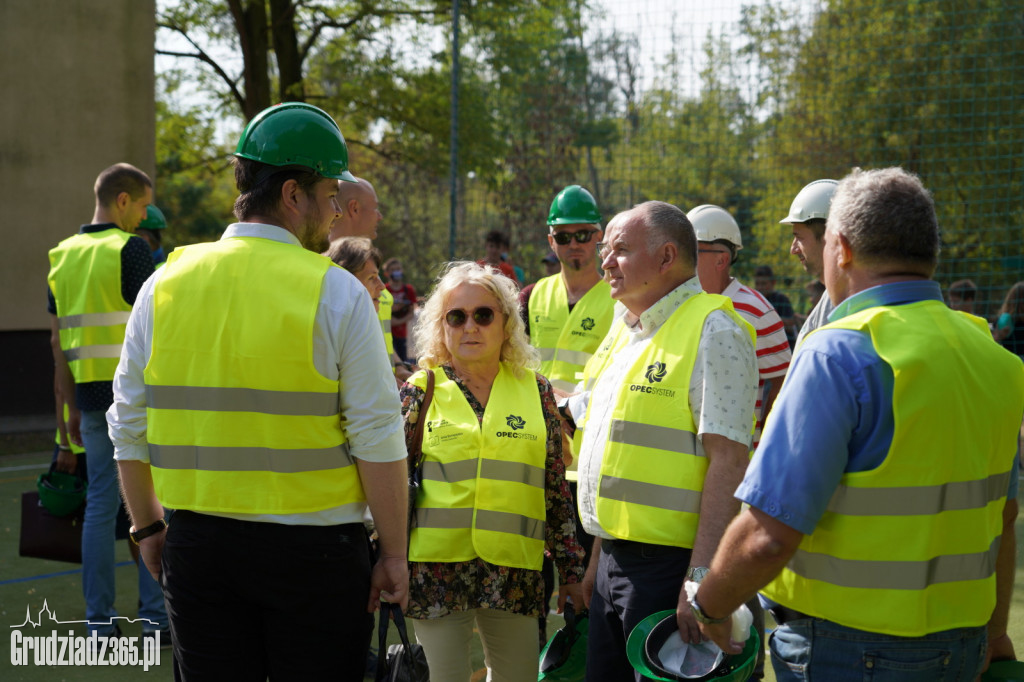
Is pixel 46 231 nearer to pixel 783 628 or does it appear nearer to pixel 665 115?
pixel 665 115

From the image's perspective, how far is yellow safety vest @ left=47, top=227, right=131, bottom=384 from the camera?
475 cm

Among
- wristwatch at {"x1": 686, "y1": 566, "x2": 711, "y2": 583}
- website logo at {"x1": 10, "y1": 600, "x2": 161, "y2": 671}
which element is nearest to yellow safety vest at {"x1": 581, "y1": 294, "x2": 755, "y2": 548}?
wristwatch at {"x1": 686, "y1": 566, "x2": 711, "y2": 583}

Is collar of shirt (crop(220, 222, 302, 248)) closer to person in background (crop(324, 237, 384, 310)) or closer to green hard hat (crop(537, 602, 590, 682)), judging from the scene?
green hard hat (crop(537, 602, 590, 682))

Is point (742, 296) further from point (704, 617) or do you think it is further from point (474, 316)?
point (704, 617)

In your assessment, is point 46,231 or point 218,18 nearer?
point 46,231

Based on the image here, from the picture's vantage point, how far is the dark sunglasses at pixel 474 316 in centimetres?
339

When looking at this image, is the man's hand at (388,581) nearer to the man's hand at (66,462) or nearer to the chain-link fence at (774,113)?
the man's hand at (66,462)

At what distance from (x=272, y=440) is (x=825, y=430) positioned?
130 cm

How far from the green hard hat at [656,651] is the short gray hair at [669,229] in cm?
111

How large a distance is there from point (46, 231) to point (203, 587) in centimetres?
1086

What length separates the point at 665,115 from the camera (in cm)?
1108

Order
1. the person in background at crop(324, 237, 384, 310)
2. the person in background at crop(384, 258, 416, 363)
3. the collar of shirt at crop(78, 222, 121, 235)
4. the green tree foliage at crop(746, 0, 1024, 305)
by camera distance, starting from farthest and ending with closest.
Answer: the person in background at crop(384, 258, 416, 363) < the green tree foliage at crop(746, 0, 1024, 305) < the collar of shirt at crop(78, 222, 121, 235) < the person in background at crop(324, 237, 384, 310)

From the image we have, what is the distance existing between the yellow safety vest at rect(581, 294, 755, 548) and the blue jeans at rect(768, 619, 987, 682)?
647mm

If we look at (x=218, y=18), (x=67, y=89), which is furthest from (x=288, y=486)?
(x=218, y=18)
